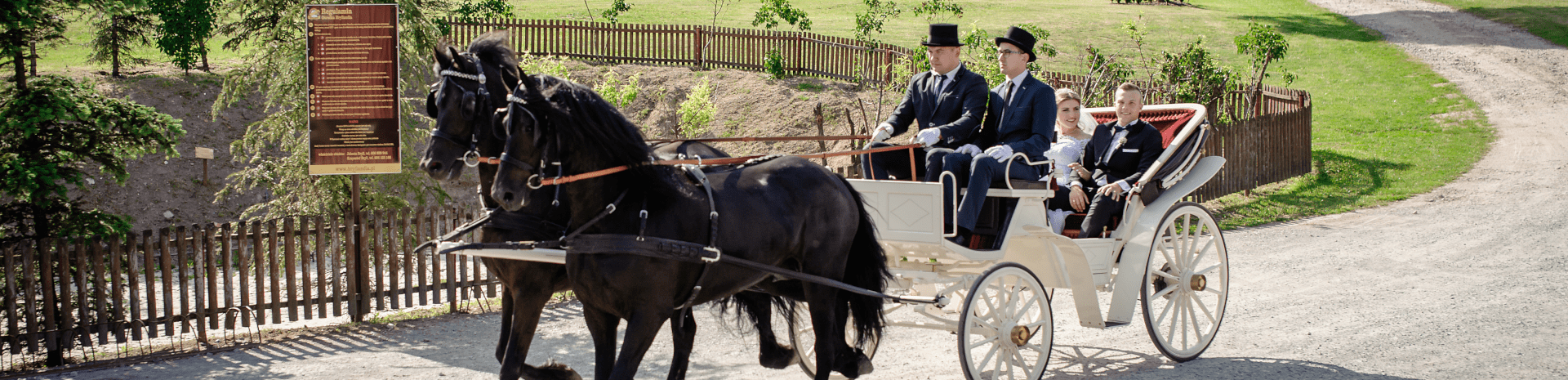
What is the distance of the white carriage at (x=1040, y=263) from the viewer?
17.4 ft

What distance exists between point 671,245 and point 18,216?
4.73 meters

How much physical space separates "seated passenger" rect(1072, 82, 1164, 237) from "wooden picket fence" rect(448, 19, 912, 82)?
14.0 metres

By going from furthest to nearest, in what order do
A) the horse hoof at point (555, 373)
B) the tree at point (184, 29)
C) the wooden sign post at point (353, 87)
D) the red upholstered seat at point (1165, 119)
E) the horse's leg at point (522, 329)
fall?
1. the tree at point (184, 29)
2. the wooden sign post at point (353, 87)
3. the red upholstered seat at point (1165, 119)
4. the horse hoof at point (555, 373)
5. the horse's leg at point (522, 329)

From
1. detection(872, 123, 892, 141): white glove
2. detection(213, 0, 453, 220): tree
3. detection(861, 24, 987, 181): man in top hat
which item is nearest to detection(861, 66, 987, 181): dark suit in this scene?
detection(861, 24, 987, 181): man in top hat

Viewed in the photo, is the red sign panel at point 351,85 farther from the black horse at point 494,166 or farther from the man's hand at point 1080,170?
the man's hand at point 1080,170

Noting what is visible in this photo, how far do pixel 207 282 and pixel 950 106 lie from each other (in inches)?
196

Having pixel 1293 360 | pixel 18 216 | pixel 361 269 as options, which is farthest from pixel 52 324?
pixel 1293 360

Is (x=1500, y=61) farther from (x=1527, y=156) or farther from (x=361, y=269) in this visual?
(x=361, y=269)

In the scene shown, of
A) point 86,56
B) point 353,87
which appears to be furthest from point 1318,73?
point 86,56

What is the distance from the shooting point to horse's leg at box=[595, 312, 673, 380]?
3.99 meters

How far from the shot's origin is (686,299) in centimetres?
437

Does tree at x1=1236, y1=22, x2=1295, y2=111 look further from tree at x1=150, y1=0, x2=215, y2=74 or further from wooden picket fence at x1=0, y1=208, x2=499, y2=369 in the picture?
tree at x1=150, y1=0, x2=215, y2=74

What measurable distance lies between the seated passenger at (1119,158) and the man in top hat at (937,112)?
34.3 inches

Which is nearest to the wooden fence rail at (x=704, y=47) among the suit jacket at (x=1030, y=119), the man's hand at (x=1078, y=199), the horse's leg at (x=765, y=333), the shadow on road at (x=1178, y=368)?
the man's hand at (x=1078, y=199)
